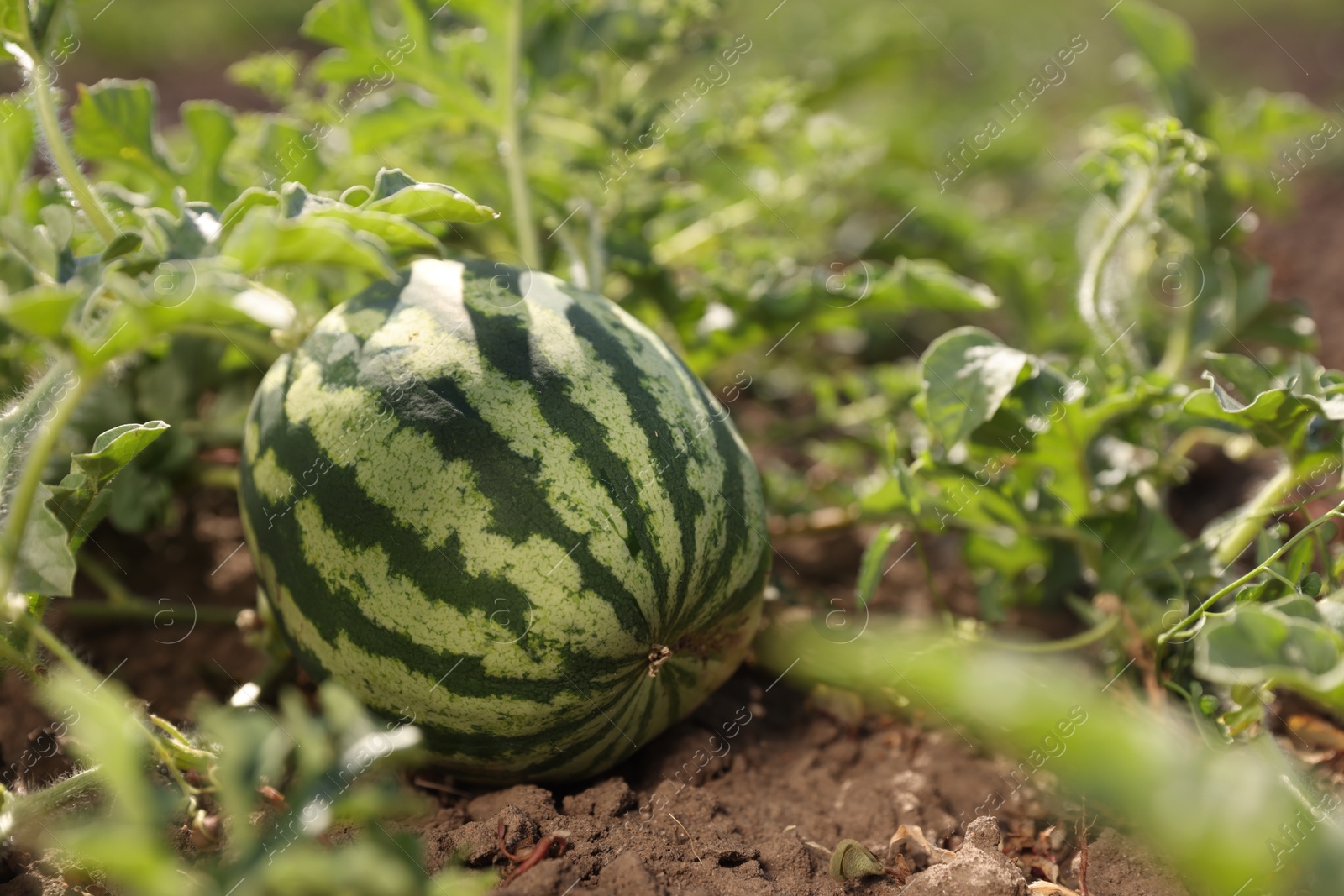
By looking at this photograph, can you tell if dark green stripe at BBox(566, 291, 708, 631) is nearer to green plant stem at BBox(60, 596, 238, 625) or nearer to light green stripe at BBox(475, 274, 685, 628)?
light green stripe at BBox(475, 274, 685, 628)

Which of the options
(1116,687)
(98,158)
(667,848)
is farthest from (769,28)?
(667,848)

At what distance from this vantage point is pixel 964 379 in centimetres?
184

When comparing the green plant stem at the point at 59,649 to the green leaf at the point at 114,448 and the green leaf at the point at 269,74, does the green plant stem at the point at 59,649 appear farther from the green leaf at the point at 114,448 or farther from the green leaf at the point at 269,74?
the green leaf at the point at 269,74

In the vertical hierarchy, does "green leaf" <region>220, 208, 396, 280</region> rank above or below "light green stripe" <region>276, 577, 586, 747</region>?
above

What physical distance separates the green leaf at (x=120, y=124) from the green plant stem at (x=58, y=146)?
1.29ft

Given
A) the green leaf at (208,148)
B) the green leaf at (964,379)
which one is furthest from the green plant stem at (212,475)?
the green leaf at (964,379)

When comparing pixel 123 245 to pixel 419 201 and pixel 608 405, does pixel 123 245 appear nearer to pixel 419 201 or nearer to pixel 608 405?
pixel 419 201

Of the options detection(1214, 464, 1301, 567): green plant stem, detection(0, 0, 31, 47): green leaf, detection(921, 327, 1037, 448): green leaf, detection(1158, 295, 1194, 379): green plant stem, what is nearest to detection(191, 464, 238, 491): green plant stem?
detection(0, 0, 31, 47): green leaf

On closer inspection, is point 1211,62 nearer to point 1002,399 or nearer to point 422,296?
point 1002,399

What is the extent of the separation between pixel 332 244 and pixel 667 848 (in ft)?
3.40

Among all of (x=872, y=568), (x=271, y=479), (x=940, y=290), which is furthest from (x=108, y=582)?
(x=940, y=290)

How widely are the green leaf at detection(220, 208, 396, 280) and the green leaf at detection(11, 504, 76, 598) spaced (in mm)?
543

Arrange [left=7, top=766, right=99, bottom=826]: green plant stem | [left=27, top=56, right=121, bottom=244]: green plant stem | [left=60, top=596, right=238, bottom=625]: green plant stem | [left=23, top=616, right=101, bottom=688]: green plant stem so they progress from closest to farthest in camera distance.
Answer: [left=23, top=616, right=101, bottom=688]: green plant stem, [left=7, top=766, right=99, bottom=826]: green plant stem, [left=27, top=56, right=121, bottom=244]: green plant stem, [left=60, top=596, right=238, bottom=625]: green plant stem

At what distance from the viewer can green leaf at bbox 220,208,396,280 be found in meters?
1.10
